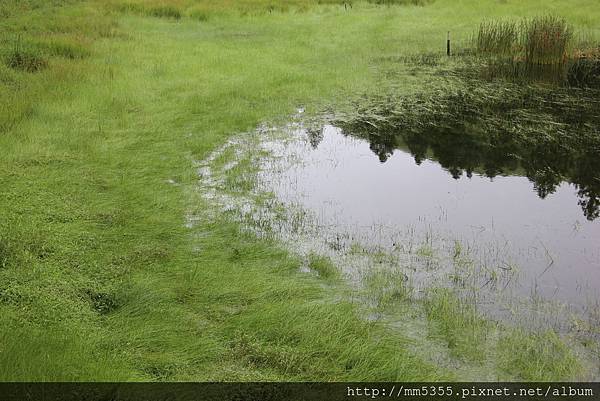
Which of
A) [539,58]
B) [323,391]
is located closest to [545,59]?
[539,58]

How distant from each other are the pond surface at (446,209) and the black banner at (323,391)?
1.81m

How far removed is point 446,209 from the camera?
9414 millimetres

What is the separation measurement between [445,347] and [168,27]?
947 inches

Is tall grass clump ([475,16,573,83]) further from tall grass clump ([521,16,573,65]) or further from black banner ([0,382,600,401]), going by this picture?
black banner ([0,382,600,401])

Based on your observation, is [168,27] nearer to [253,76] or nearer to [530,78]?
[253,76]

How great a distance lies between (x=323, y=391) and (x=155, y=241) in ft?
12.4

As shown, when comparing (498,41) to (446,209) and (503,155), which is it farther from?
(446,209)

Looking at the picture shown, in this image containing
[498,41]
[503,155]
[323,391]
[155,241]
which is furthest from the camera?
[498,41]

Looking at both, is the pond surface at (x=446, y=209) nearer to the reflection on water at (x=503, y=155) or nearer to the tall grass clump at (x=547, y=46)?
the reflection on water at (x=503, y=155)

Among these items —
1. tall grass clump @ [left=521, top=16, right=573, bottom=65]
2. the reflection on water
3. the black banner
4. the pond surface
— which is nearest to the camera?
the black banner

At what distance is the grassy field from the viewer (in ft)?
17.5

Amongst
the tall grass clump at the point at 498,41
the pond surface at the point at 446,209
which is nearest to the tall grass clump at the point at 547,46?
the tall grass clump at the point at 498,41

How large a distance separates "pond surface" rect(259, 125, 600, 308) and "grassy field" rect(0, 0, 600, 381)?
4.60 feet

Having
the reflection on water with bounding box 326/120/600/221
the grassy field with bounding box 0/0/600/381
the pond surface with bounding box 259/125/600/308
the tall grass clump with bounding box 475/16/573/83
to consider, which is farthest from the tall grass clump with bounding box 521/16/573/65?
the pond surface with bounding box 259/125/600/308
